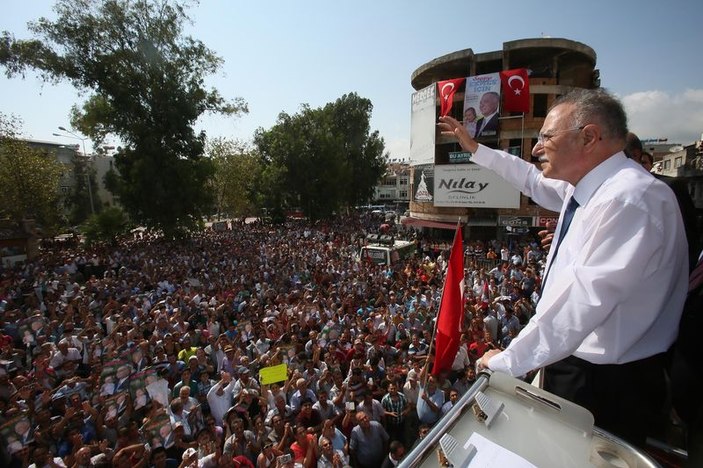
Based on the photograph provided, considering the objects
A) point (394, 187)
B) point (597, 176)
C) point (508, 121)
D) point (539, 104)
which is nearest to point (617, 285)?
point (597, 176)

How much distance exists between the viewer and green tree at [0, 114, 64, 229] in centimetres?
2562

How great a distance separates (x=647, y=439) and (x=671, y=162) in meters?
46.5

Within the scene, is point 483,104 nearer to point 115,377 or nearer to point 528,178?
point 528,178

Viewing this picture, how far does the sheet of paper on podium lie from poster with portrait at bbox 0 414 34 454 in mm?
5832

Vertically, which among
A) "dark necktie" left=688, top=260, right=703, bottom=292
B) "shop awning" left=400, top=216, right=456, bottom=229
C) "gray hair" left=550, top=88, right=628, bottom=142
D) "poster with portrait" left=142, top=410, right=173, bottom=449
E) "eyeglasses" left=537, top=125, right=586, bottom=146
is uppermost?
"gray hair" left=550, top=88, right=628, bottom=142

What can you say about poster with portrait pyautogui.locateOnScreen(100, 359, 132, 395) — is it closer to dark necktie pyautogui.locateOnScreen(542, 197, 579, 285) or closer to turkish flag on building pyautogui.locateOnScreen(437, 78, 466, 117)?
dark necktie pyautogui.locateOnScreen(542, 197, 579, 285)

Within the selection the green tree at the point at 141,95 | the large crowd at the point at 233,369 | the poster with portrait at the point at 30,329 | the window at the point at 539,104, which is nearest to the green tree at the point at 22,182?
the green tree at the point at 141,95

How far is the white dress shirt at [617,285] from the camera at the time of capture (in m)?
1.38

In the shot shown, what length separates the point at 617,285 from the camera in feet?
4.46

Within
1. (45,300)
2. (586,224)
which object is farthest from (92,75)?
(586,224)

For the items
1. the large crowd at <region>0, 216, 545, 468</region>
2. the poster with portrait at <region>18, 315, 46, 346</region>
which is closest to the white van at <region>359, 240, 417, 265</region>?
the large crowd at <region>0, 216, 545, 468</region>

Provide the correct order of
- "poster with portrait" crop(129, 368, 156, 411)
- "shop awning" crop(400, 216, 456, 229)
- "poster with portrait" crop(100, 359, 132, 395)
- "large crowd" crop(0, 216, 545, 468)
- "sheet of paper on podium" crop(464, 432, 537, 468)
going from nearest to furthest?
1. "sheet of paper on podium" crop(464, 432, 537, 468)
2. "large crowd" crop(0, 216, 545, 468)
3. "poster with portrait" crop(129, 368, 156, 411)
4. "poster with portrait" crop(100, 359, 132, 395)
5. "shop awning" crop(400, 216, 456, 229)

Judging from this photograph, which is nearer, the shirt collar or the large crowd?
the shirt collar

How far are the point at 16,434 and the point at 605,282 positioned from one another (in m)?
6.49
